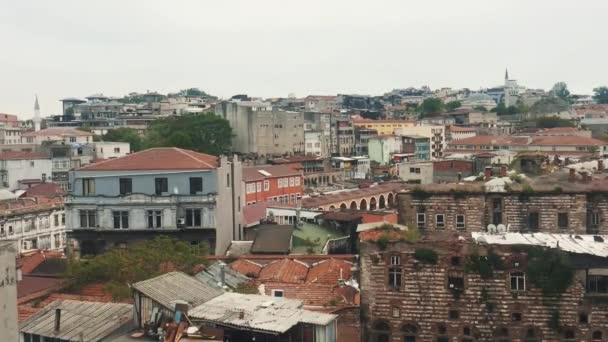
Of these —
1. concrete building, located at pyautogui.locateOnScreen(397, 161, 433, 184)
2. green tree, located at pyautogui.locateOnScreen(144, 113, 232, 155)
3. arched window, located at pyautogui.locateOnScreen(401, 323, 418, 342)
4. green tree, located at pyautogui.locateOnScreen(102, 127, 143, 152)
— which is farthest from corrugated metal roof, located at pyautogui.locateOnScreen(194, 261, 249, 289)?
green tree, located at pyautogui.locateOnScreen(102, 127, 143, 152)

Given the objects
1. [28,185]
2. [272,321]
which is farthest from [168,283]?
[28,185]

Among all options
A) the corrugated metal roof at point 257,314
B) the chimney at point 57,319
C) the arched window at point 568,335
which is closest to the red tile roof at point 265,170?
the arched window at point 568,335

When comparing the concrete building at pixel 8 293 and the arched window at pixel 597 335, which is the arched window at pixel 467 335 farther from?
the concrete building at pixel 8 293

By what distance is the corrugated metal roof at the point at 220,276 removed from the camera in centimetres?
2839

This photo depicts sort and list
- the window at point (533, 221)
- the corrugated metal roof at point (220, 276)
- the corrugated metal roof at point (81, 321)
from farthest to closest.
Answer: the window at point (533, 221) < the corrugated metal roof at point (220, 276) < the corrugated metal roof at point (81, 321)

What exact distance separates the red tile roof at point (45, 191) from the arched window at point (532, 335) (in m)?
41.7

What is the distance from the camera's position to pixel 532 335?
78.6ft

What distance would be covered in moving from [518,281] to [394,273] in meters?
3.87

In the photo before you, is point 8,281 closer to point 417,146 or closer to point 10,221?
point 10,221

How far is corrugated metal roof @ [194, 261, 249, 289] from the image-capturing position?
93.1 feet

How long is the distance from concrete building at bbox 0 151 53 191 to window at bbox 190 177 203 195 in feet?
105

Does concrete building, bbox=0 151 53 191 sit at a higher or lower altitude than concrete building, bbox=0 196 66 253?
higher

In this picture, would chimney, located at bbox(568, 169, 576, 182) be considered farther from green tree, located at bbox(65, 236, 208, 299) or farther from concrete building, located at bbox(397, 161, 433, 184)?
concrete building, located at bbox(397, 161, 433, 184)

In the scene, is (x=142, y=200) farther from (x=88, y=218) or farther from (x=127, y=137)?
(x=127, y=137)
